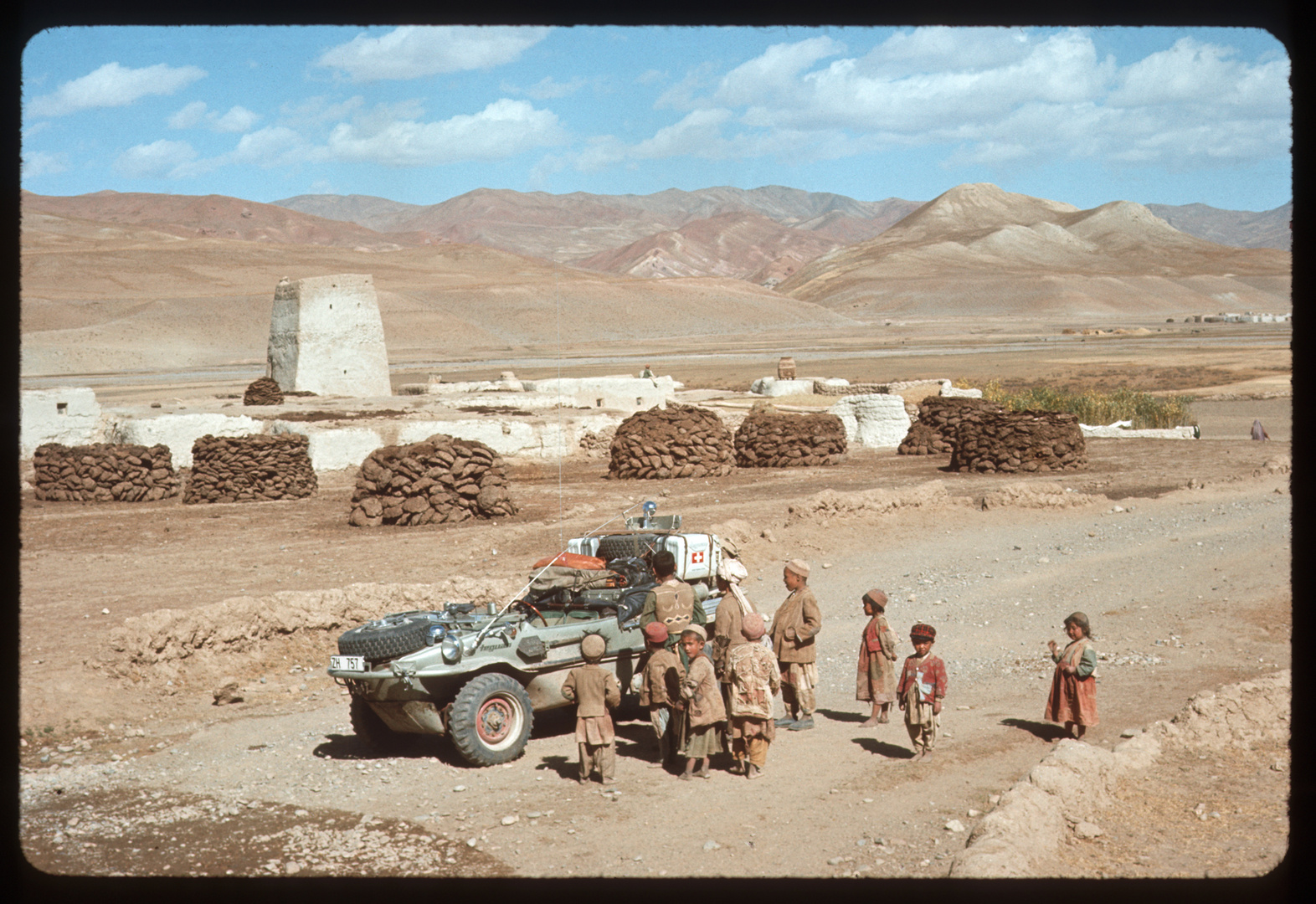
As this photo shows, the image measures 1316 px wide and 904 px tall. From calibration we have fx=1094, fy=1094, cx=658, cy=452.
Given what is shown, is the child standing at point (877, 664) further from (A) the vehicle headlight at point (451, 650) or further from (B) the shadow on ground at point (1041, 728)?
(A) the vehicle headlight at point (451, 650)

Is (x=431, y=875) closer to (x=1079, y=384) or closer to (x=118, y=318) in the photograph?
(x=1079, y=384)

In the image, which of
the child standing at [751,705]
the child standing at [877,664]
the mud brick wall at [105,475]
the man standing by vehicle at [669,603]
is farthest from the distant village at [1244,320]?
the child standing at [751,705]

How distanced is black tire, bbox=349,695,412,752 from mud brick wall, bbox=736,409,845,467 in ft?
56.7

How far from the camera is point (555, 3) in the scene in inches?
143

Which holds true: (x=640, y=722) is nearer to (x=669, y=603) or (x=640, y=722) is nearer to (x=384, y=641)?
(x=669, y=603)

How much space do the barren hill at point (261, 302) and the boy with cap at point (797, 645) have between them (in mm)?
70593

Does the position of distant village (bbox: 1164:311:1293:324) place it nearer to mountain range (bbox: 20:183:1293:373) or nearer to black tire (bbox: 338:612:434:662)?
mountain range (bbox: 20:183:1293:373)

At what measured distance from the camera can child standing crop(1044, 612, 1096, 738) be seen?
24.4 ft

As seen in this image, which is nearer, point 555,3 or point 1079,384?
point 555,3

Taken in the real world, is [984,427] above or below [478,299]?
below

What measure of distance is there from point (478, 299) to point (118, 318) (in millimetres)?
38707

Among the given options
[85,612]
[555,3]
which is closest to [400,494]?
[85,612]

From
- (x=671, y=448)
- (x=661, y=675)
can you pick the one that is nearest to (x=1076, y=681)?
(x=661, y=675)

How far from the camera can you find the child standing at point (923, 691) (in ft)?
23.8
